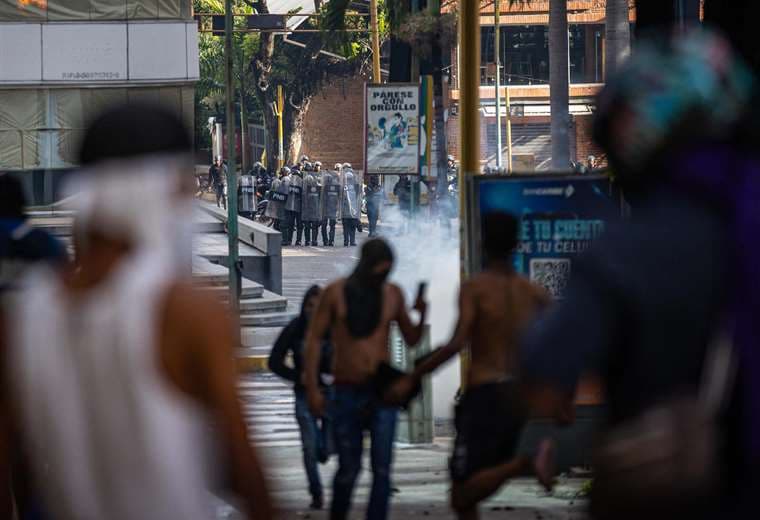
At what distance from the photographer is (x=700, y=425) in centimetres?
252

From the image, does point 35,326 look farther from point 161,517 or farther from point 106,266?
point 161,517

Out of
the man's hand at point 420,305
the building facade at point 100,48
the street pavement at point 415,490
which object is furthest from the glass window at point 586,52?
the man's hand at point 420,305

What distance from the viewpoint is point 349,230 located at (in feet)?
133

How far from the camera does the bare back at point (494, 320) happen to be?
264 inches

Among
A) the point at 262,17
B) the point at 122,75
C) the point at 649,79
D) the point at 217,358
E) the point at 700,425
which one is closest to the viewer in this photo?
the point at 700,425

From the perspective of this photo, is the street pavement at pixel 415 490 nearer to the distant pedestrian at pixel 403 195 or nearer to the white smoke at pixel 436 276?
the white smoke at pixel 436 276

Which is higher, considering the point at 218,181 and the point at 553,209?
the point at 218,181

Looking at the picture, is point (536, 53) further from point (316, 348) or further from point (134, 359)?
point (134, 359)

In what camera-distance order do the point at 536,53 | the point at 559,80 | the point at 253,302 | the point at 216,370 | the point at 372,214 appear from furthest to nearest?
1. the point at 536,53
2. the point at 372,214
3. the point at 559,80
4. the point at 253,302
5. the point at 216,370

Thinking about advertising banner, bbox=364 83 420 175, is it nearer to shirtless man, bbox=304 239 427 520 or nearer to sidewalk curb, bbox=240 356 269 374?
sidewalk curb, bbox=240 356 269 374

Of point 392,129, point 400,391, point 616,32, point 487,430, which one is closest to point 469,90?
point 400,391

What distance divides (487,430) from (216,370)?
12.2ft

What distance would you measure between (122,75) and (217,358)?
3414 cm

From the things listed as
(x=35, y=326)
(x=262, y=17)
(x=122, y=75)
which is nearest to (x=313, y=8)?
(x=262, y=17)
